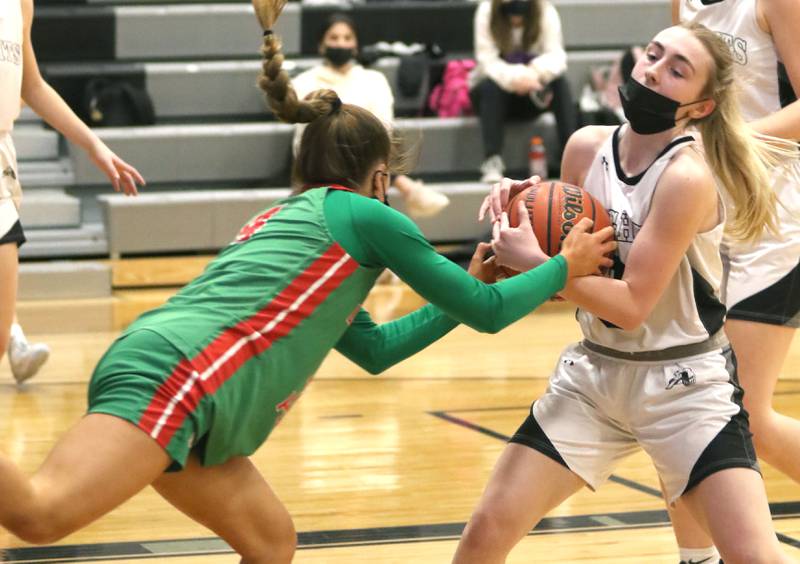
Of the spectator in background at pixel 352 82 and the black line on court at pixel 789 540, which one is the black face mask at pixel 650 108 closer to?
the black line on court at pixel 789 540

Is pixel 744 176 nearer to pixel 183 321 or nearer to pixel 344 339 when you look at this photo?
pixel 344 339

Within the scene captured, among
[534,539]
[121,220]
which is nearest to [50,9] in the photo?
[121,220]

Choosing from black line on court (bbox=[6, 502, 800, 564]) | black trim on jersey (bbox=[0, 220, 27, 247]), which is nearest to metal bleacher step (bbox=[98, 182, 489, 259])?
black trim on jersey (bbox=[0, 220, 27, 247])

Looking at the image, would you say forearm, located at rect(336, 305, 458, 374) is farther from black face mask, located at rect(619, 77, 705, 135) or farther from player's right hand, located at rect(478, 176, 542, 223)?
black face mask, located at rect(619, 77, 705, 135)

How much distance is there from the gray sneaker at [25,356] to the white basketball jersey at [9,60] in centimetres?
188

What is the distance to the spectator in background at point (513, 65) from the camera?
905 cm

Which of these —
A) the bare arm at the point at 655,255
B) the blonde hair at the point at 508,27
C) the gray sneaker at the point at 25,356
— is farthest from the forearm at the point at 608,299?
the blonde hair at the point at 508,27

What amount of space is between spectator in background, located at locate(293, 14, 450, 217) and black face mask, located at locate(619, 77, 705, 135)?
16.9 feet

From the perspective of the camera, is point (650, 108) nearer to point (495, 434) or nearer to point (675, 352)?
point (675, 352)

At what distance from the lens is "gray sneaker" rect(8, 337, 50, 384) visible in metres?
5.71

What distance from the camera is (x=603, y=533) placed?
3859 mm

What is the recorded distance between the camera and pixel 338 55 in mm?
8250

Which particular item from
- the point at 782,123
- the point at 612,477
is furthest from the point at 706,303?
the point at 612,477

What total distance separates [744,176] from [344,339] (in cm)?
87
